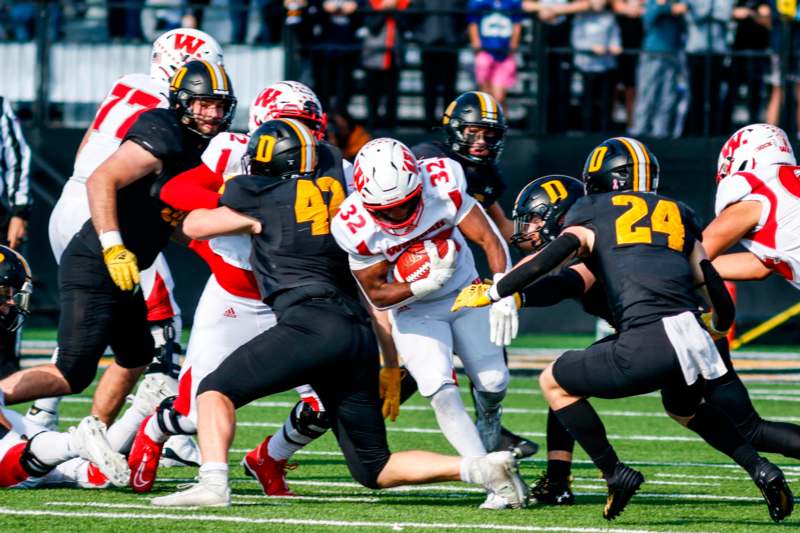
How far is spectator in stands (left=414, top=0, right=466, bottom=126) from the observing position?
14.4m

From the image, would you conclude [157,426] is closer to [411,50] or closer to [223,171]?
[223,171]

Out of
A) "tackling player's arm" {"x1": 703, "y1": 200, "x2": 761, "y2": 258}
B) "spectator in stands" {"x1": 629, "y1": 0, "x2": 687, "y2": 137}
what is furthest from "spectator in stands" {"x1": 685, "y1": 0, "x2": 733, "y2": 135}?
"tackling player's arm" {"x1": 703, "y1": 200, "x2": 761, "y2": 258}

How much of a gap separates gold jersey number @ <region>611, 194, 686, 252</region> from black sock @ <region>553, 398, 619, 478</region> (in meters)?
0.69

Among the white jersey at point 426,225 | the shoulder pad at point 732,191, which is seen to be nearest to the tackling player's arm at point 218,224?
the white jersey at point 426,225

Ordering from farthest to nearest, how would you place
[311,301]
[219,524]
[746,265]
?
1. [746,265]
2. [311,301]
3. [219,524]

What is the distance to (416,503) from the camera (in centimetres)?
632

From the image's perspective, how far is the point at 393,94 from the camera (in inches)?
570

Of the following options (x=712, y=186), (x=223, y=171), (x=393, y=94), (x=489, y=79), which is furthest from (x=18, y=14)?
(x=223, y=171)

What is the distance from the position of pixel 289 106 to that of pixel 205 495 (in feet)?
6.94

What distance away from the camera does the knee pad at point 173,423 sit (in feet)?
21.2

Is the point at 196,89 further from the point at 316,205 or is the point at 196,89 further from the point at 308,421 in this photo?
the point at 308,421

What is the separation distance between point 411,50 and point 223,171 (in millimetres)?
8056

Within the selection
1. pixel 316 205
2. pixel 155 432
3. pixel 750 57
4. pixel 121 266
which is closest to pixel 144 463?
pixel 155 432

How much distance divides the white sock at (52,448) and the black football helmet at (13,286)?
76cm
